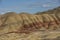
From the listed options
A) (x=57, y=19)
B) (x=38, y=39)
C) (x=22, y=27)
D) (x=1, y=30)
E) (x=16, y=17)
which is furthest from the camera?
(x=16, y=17)

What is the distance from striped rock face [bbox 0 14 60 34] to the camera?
116756 mm

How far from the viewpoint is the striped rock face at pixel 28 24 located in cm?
11676

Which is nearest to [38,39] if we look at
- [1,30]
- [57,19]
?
[1,30]

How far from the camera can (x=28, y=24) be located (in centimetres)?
12681

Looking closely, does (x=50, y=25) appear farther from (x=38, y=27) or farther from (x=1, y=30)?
(x=1, y=30)

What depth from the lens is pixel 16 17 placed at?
142 metres

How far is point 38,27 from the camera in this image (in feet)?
402

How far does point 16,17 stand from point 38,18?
15592 millimetres

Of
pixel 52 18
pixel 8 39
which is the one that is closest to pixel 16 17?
pixel 52 18

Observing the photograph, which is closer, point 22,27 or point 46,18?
point 22,27

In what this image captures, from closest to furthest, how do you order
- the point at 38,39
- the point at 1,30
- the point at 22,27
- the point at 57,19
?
1. the point at 38,39
2. the point at 1,30
3. the point at 22,27
4. the point at 57,19

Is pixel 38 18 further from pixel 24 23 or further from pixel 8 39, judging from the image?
pixel 8 39

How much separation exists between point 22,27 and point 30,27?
4.79m

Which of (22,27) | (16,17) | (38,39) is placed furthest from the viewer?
(16,17)
